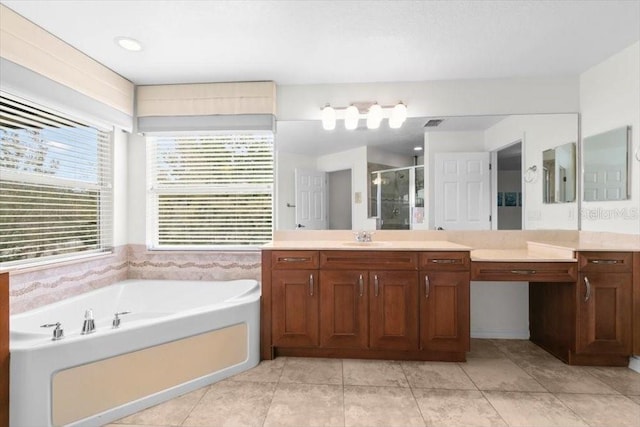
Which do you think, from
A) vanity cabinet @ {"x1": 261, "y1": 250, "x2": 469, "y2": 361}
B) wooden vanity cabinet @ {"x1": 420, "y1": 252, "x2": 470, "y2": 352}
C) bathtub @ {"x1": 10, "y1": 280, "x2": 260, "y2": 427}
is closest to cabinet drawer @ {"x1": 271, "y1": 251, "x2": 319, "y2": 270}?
vanity cabinet @ {"x1": 261, "y1": 250, "x2": 469, "y2": 361}

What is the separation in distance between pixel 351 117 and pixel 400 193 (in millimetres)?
808

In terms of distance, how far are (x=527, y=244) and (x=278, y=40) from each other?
2626mm

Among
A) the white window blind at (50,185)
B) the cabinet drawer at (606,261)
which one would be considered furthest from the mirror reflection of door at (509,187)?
the white window blind at (50,185)

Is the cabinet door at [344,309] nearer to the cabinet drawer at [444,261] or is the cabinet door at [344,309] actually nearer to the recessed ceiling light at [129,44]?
the cabinet drawer at [444,261]

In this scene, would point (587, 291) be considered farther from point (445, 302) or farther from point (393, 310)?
point (393, 310)

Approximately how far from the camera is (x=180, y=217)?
3127 mm

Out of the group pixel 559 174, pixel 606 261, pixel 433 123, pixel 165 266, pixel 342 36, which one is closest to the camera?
pixel 342 36

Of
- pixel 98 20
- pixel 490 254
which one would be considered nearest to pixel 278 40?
pixel 98 20

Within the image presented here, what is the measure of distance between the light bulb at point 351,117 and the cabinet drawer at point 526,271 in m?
1.52

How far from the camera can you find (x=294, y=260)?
2469mm

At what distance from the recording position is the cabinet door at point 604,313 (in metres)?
2.27

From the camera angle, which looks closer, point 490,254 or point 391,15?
point 391,15

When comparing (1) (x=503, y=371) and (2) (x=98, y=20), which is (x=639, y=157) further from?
(2) (x=98, y=20)

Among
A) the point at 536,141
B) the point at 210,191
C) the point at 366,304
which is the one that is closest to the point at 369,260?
the point at 366,304
